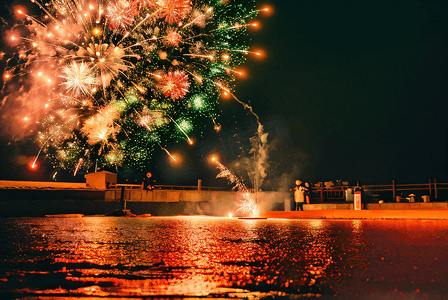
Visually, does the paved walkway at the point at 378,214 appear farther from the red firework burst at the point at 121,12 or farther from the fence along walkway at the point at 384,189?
the red firework burst at the point at 121,12

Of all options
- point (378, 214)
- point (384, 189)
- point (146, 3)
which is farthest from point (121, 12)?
point (384, 189)

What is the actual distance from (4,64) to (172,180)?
17.4 m

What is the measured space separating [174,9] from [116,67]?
3518 mm

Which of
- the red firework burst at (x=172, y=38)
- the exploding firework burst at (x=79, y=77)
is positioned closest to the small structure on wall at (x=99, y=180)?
the exploding firework burst at (x=79, y=77)

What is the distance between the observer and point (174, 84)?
48.9 ft

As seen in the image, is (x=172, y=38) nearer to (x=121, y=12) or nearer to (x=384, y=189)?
(x=121, y=12)

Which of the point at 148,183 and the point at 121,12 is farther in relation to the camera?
the point at 148,183

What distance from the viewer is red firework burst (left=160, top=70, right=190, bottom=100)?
582 inches

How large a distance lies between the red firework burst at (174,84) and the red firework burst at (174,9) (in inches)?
83.1

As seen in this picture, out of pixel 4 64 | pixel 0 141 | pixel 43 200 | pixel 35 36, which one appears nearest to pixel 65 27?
pixel 35 36

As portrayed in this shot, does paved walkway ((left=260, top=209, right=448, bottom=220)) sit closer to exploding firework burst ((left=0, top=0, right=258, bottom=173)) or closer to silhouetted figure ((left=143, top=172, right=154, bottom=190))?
exploding firework burst ((left=0, top=0, right=258, bottom=173))

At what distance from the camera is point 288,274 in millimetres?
2367

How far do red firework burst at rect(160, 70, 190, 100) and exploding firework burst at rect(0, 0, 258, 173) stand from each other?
4cm

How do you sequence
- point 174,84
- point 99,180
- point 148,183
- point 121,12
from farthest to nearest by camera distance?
1. point 148,183
2. point 99,180
3. point 174,84
4. point 121,12
